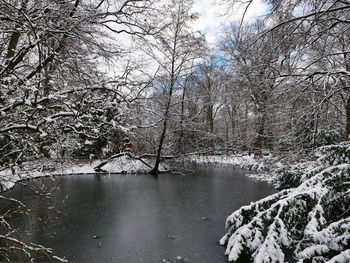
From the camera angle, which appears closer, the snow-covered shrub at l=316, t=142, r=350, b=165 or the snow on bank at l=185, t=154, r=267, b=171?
the snow-covered shrub at l=316, t=142, r=350, b=165

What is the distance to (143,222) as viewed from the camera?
18.6 ft

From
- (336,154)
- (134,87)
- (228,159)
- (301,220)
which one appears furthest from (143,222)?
(228,159)

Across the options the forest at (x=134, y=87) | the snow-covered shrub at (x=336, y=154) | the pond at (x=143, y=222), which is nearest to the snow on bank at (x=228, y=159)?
the pond at (x=143, y=222)

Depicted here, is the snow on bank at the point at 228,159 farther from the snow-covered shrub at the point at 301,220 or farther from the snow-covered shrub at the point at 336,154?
the snow-covered shrub at the point at 301,220

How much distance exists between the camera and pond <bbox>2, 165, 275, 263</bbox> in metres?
4.12

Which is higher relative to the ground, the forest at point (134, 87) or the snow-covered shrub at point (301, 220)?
the forest at point (134, 87)

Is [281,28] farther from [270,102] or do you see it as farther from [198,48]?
[198,48]

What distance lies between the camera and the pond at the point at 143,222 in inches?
162

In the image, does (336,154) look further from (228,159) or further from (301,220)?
(228,159)

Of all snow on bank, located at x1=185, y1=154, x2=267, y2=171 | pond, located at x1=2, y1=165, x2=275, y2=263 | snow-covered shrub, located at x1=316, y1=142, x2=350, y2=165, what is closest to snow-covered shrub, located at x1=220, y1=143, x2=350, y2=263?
snow-covered shrub, located at x1=316, y1=142, x2=350, y2=165

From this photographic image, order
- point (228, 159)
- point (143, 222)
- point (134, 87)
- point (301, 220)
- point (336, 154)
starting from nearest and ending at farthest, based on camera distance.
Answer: point (301, 220) < point (336, 154) < point (134, 87) < point (143, 222) < point (228, 159)

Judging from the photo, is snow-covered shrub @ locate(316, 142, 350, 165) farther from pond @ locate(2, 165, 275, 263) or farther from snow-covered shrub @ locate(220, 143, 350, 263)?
pond @ locate(2, 165, 275, 263)

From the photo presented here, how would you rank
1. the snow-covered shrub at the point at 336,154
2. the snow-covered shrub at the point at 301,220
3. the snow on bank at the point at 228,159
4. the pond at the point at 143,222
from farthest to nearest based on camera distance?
the snow on bank at the point at 228,159 → the pond at the point at 143,222 → the snow-covered shrub at the point at 336,154 → the snow-covered shrub at the point at 301,220

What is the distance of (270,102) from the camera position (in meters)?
5.64
